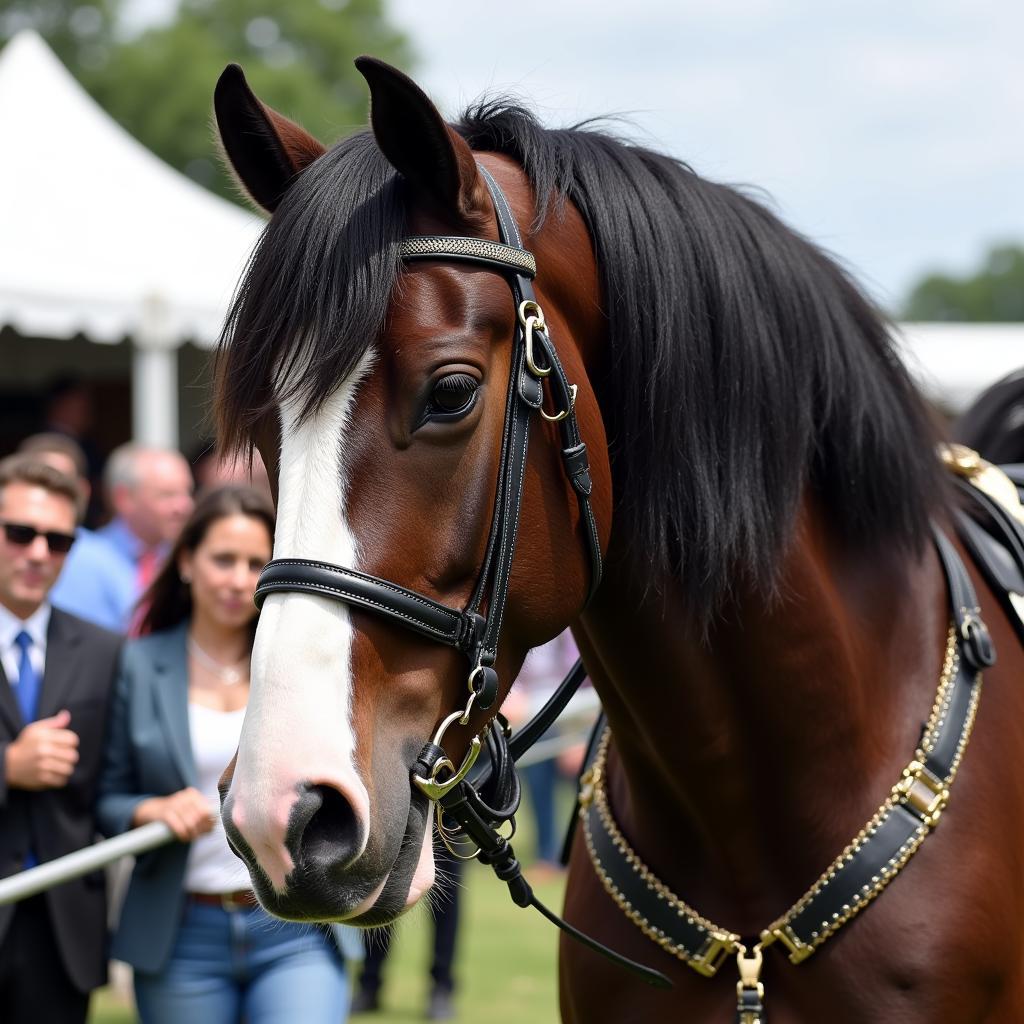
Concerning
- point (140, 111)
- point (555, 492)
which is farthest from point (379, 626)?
point (140, 111)

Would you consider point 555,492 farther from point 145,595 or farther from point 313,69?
point 313,69

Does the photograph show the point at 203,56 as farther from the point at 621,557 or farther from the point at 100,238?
the point at 621,557

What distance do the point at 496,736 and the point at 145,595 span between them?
2.30 metres

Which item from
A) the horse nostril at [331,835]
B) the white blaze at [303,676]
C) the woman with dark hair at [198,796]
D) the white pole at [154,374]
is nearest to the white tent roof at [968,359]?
the white pole at [154,374]

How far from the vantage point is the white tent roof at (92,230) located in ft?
26.7

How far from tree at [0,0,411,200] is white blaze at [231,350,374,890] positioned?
95.8 feet

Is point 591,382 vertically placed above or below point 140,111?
below

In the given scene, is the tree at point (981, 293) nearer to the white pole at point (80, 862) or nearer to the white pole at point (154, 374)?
the white pole at point (154, 374)

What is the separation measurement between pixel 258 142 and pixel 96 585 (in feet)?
13.8

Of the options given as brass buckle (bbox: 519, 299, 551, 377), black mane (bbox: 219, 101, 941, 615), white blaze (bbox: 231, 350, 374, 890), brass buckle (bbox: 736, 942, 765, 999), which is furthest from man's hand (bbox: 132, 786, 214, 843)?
brass buckle (bbox: 519, 299, 551, 377)

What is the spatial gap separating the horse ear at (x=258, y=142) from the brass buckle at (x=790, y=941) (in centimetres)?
137

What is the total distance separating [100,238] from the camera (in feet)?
28.5

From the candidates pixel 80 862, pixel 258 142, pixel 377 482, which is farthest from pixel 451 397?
pixel 80 862

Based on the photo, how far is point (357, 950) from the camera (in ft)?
11.7
